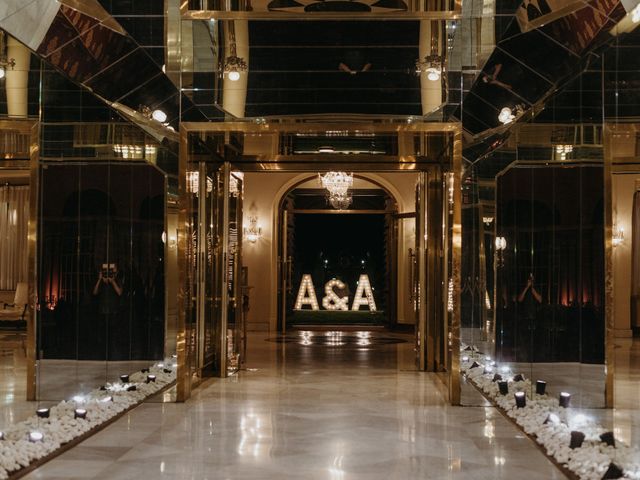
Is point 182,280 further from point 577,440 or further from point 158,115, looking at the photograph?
point 577,440

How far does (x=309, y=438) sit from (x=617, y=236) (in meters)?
2.49

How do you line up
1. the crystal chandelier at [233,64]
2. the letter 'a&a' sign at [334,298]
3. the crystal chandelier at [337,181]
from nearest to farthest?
the crystal chandelier at [233,64] → the crystal chandelier at [337,181] → the letter 'a&a' sign at [334,298]

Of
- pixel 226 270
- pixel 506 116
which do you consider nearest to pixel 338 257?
pixel 226 270

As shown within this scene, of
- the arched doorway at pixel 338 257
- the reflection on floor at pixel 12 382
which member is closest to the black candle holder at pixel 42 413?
the reflection on floor at pixel 12 382

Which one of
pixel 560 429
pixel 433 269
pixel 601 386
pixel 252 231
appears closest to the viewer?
pixel 560 429

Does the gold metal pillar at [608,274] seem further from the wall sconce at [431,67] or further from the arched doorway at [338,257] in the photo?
the arched doorway at [338,257]

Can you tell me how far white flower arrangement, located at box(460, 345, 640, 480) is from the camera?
4.64 meters

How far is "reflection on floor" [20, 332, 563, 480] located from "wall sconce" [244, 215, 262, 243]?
824cm

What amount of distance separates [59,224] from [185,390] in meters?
1.81

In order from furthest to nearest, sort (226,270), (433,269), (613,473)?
1. (433,269)
2. (226,270)
3. (613,473)

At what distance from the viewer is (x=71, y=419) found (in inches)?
237

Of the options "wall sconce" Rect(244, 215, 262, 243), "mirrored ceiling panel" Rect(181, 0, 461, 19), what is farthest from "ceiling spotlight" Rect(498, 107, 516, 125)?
"wall sconce" Rect(244, 215, 262, 243)

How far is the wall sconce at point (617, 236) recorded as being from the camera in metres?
5.40

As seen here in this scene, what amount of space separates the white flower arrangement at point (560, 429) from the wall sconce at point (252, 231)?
8.99m
